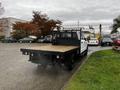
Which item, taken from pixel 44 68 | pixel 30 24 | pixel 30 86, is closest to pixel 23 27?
pixel 30 24

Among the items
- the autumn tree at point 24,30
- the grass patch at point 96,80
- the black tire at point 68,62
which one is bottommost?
the grass patch at point 96,80

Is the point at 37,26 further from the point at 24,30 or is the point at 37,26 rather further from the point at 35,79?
the point at 35,79

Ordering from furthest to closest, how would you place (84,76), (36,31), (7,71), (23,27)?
(23,27) < (36,31) < (7,71) < (84,76)

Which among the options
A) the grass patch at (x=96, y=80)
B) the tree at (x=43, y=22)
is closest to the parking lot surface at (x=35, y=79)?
the grass patch at (x=96, y=80)

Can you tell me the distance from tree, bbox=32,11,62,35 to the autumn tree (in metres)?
1.34

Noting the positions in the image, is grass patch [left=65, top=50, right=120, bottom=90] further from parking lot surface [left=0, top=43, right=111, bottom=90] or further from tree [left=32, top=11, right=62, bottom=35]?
tree [left=32, top=11, right=62, bottom=35]

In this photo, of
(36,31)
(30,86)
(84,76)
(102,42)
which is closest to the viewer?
(30,86)

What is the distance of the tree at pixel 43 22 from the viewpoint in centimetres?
5525

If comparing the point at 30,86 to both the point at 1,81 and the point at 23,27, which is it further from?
the point at 23,27

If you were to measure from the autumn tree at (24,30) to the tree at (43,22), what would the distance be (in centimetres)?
134

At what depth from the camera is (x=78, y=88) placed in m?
7.42

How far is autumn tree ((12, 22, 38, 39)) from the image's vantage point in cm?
5640

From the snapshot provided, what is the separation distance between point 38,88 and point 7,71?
11.6 feet

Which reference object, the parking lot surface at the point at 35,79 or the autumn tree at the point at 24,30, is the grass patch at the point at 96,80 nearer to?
the parking lot surface at the point at 35,79
